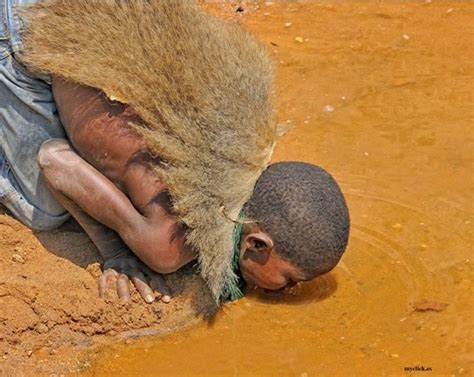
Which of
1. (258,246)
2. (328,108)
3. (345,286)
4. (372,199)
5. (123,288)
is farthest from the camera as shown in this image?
(328,108)

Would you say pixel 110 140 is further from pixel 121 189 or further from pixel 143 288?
pixel 143 288

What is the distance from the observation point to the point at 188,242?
4.38 metres

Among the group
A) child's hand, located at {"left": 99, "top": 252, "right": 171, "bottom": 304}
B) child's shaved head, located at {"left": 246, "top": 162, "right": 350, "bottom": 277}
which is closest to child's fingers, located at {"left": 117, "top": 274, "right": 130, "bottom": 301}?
child's hand, located at {"left": 99, "top": 252, "right": 171, "bottom": 304}

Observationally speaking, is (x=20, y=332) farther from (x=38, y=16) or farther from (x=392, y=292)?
(x=392, y=292)

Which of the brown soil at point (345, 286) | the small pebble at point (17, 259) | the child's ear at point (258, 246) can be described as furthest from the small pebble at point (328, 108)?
the small pebble at point (17, 259)

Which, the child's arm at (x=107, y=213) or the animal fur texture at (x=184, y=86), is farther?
the child's arm at (x=107, y=213)

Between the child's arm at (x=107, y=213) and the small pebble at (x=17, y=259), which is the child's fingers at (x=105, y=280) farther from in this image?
the small pebble at (x=17, y=259)

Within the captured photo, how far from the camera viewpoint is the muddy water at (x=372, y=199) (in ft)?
14.5

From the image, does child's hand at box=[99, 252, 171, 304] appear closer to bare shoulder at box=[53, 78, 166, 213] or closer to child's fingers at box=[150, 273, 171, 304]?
child's fingers at box=[150, 273, 171, 304]

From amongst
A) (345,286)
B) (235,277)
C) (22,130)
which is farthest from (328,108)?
(22,130)

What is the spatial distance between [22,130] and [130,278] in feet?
2.87

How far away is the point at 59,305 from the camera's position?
15.0 ft

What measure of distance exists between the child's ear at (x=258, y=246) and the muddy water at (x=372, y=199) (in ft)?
1.21

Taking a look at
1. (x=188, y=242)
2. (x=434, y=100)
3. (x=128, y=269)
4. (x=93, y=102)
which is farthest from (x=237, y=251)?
(x=434, y=100)
